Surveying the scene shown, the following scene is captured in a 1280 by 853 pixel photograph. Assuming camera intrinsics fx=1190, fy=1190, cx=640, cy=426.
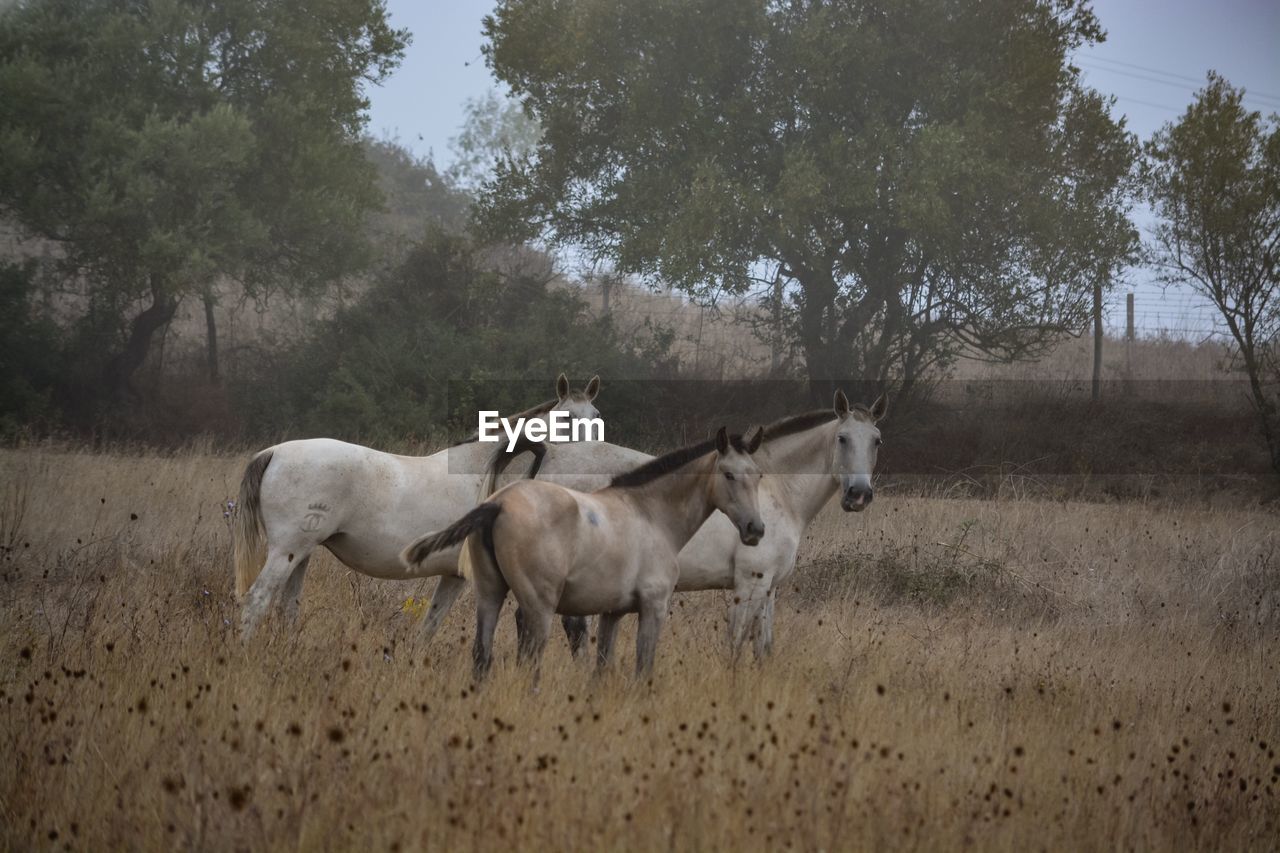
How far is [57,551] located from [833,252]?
1538 centimetres

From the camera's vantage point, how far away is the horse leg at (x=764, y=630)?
8188 millimetres

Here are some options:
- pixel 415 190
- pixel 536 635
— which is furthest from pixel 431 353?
pixel 415 190

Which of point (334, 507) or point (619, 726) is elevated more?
point (334, 507)

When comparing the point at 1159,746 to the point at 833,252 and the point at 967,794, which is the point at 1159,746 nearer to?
the point at 967,794

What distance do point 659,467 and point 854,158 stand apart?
15189 mm

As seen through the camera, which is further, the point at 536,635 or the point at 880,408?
the point at 880,408

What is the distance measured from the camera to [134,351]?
23.9 m

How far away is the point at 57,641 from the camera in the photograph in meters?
7.00

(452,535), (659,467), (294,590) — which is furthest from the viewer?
(294,590)

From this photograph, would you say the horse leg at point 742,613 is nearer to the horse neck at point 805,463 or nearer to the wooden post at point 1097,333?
the horse neck at point 805,463

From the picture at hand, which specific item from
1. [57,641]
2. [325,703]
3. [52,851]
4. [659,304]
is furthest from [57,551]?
[659,304]

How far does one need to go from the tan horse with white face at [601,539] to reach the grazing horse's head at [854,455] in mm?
1817

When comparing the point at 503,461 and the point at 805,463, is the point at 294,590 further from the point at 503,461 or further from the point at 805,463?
the point at 805,463

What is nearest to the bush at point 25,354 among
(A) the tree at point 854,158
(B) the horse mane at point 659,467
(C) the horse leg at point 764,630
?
(A) the tree at point 854,158
